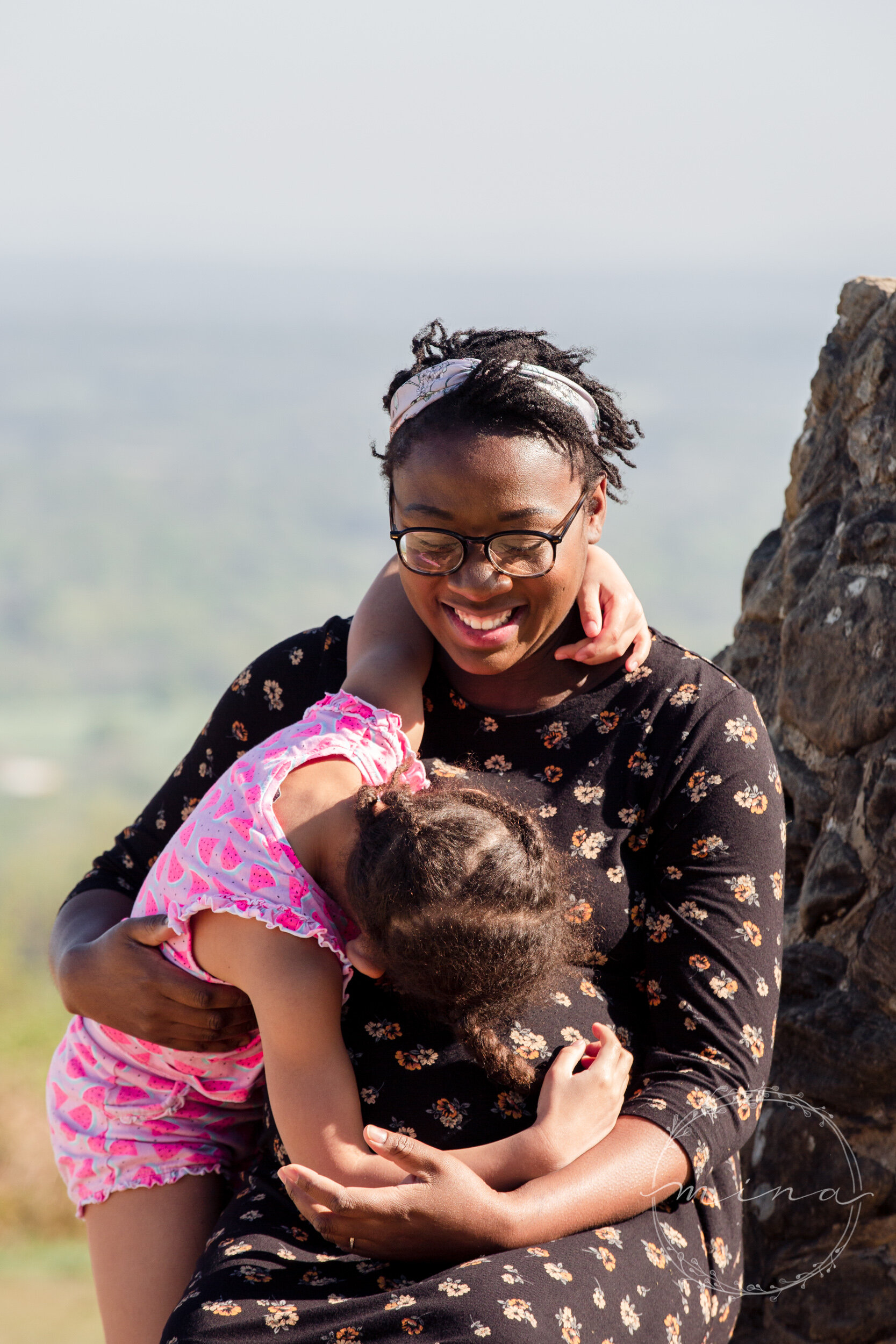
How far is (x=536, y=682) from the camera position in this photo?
2.13 metres

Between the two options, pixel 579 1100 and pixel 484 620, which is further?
pixel 484 620

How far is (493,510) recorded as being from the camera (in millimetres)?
1884

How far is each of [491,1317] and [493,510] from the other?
1129mm

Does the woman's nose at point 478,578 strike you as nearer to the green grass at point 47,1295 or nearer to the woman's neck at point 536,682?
the woman's neck at point 536,682

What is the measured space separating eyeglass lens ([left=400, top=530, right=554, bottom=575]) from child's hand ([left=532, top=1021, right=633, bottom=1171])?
74cm

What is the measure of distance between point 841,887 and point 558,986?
32.5 inches

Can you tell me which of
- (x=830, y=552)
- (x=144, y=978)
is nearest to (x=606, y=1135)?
(x=144, y=978)

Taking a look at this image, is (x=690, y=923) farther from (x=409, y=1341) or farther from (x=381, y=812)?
(x=409, y=1341)

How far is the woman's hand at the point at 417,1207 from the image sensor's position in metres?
1.56

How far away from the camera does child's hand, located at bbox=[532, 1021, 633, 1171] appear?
1650 mm

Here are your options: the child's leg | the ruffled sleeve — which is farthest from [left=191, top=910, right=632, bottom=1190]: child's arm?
the child's leg

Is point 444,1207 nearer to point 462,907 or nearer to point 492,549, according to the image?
point 462,907

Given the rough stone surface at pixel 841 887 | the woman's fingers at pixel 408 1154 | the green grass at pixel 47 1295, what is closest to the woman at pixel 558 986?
the woman's fingers at pixel 408 1154

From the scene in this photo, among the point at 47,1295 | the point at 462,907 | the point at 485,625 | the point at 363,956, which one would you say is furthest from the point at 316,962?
the point at 47,1295
